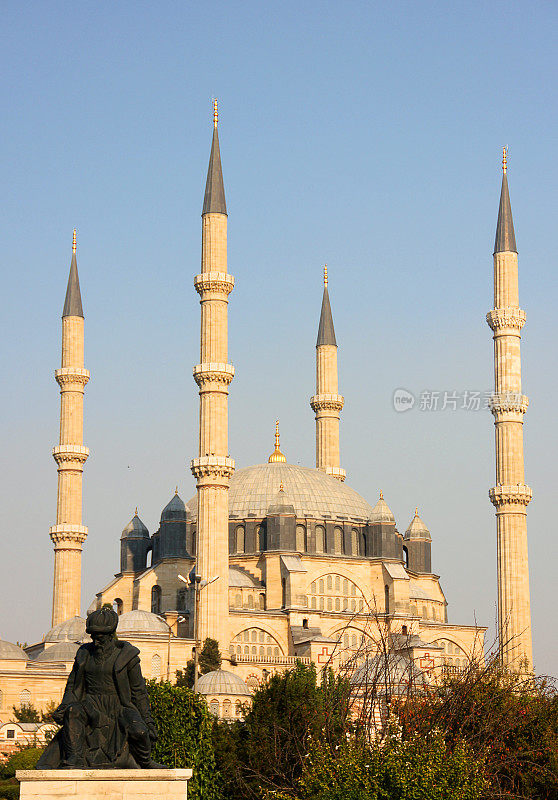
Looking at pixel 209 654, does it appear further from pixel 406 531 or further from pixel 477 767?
pixel 477 767

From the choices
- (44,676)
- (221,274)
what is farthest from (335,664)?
(221,274)

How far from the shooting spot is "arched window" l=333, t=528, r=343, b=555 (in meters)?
61.0

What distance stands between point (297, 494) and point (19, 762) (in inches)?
1080

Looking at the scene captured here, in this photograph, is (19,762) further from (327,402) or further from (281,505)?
(327,402)

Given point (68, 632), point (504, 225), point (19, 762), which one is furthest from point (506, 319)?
point (19, 762)

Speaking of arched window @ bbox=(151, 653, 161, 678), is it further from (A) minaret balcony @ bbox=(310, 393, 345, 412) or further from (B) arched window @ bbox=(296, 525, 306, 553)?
(A) minaret balcony @ bbox=(310, 393, 345, 412)

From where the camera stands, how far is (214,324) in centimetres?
5197

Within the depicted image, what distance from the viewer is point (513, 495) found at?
175ft

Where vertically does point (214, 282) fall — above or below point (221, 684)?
above

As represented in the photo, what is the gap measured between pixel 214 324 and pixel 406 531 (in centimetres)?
1828

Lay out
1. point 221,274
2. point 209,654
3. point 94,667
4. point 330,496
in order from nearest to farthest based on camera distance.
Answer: point 94,667 → point 209,654 → point 221,274 → point 330,496

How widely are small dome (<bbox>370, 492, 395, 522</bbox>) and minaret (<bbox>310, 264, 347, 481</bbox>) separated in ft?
16.0

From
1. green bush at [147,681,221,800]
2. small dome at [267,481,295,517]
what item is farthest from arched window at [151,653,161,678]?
green bush at [147,681,221,800]

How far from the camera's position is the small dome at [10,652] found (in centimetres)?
5012
